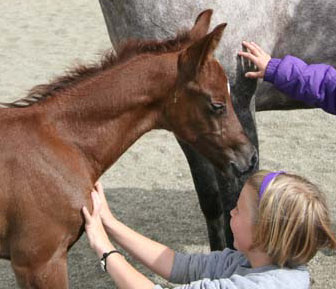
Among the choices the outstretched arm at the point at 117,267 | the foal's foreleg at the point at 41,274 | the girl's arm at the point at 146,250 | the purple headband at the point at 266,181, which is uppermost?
the purple headband at the point at 266,181

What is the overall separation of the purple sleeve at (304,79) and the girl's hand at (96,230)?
0.97 meters

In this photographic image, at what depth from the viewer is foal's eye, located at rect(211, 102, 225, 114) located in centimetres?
255

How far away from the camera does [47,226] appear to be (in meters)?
2.33

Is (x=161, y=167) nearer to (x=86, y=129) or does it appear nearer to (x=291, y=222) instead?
(x=86, y=129)

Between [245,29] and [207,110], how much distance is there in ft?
1.89

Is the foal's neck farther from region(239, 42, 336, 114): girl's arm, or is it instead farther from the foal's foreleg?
region(239, 42, 336, 114): girl's arm

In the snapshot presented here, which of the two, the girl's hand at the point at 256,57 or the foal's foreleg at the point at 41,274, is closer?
the foal's foreleg at the point at 41,274

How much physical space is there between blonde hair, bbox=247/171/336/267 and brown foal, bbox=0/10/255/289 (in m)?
0.76

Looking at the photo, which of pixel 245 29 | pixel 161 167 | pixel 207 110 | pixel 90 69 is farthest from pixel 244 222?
pixel 161 167

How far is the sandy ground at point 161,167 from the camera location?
382 cm

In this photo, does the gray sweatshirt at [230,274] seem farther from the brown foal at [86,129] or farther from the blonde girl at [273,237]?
the brown foal at [86,129]

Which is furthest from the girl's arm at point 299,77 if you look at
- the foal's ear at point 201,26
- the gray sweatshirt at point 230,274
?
the gray sweatshirt at point 230,274

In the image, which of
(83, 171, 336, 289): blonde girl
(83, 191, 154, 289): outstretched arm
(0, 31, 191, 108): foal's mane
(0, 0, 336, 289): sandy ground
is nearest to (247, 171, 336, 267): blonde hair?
(83, 171, 336, 289): blonde girl

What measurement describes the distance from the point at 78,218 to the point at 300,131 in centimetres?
366
